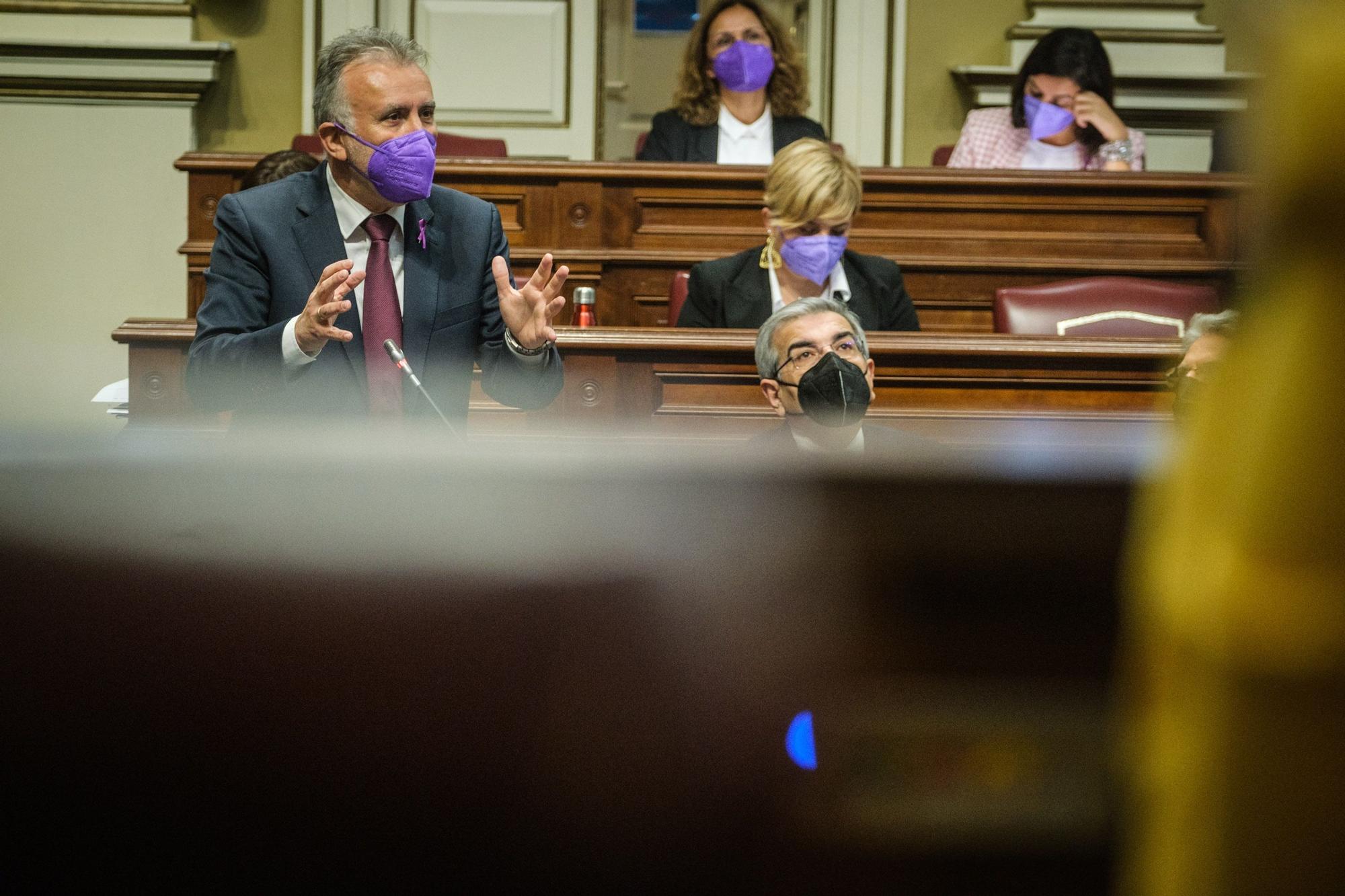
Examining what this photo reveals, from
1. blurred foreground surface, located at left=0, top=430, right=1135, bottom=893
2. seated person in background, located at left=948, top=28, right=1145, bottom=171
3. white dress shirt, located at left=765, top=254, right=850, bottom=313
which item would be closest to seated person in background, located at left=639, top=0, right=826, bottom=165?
seated person in background, located at left=948, top=28, right=1145, bottom=171

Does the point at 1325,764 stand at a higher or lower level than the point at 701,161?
lower

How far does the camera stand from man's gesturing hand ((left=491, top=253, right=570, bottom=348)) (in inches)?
66.7

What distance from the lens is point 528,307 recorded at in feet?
5.63

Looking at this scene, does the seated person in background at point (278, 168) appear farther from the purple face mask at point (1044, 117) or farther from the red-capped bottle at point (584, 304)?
the purple face mask at point (1044, 117)

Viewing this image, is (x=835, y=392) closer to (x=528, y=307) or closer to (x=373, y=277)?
(x=528, y=307)

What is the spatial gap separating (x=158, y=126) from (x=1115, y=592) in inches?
195

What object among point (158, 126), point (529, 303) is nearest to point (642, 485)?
point (529, 303)

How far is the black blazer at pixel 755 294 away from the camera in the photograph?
8.65ft

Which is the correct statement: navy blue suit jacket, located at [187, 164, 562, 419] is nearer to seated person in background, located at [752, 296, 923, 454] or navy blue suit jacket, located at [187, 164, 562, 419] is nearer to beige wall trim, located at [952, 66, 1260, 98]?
seated person in background, located at [752, 296, 923, 454]

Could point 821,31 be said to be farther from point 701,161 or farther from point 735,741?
point 735,741

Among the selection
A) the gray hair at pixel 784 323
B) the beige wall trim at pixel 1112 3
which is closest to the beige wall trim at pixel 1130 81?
the beige wall trim at pixel 1112 3

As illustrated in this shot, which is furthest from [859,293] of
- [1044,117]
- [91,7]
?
[91,7]

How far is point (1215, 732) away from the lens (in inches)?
10.0

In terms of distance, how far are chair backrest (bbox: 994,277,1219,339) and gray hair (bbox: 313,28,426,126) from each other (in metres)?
1.43
